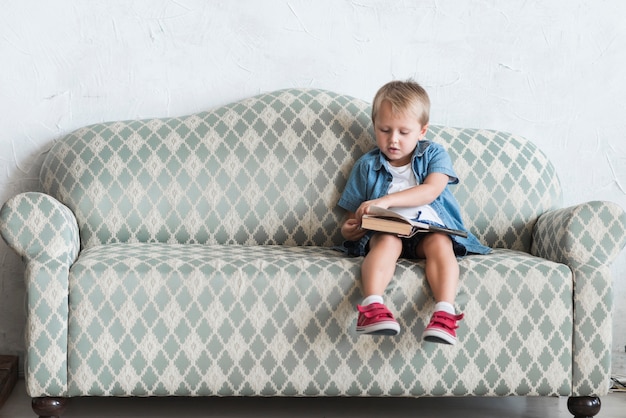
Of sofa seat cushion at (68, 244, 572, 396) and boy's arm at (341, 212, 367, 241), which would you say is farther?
boy's arm at (341, 212, 367, 241)

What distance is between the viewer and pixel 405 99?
2602mm

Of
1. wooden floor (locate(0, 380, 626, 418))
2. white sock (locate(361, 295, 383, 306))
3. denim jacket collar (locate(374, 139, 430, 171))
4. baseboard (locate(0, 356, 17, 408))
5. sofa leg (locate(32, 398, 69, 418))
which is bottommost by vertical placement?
wooden floor (locate(0, 380, 626, 418))

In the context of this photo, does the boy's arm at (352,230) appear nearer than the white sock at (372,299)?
No

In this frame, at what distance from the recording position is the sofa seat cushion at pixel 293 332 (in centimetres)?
236

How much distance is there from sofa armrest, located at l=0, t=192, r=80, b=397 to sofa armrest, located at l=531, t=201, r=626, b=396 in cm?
148

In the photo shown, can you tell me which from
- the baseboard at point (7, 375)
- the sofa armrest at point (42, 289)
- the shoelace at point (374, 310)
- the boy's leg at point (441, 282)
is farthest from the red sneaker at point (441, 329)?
the baseboard at point (7, 375)

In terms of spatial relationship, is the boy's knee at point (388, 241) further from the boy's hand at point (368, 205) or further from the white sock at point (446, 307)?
the white sock at point (446, 307)

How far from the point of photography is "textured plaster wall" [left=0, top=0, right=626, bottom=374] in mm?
3088

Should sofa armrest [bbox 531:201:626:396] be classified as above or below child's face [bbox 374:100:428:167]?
below

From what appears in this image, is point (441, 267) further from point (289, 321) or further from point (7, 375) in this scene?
point (7, 375)

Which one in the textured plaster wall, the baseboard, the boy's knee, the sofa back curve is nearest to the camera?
the boy's knee

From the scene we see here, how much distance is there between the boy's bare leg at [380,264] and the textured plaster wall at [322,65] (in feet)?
2.86

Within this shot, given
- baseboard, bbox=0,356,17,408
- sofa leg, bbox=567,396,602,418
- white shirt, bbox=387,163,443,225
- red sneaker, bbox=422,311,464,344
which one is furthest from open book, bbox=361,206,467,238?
baseboard, bbox=0,356,17,408

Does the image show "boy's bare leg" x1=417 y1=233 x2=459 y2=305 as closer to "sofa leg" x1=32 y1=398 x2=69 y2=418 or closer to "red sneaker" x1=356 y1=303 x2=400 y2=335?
"red sneaker" x1=356 y1=303 x2=400 y2=335
